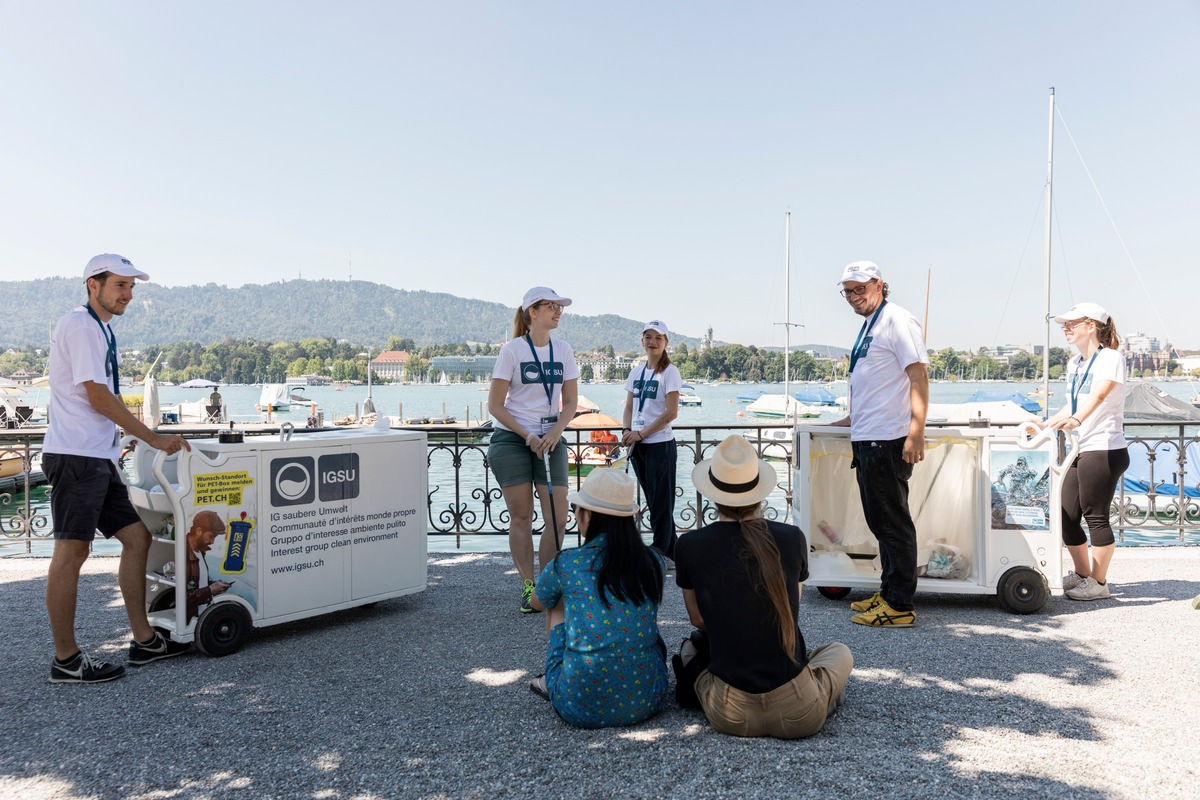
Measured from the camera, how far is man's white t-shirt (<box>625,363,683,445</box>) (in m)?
5.86

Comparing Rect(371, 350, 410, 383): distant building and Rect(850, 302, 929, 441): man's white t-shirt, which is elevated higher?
Rect(371, 350, 410, 383): distant building

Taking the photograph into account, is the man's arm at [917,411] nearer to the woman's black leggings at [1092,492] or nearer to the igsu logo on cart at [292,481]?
the woman's black leggings at [1092,492]

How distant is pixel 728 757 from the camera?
2.84m

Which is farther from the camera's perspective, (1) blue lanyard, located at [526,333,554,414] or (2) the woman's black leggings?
(1) blue lanyard, located at [526,333,554,414]

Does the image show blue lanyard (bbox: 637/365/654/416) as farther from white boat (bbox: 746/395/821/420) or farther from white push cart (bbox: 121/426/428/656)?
white boat (bbox: 746/395/821/420)

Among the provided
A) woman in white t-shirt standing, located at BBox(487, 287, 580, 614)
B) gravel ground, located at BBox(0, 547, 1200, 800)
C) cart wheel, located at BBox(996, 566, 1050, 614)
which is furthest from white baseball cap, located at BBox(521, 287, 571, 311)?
cart wheel, located at BBox(996, 566, 1050, 614)

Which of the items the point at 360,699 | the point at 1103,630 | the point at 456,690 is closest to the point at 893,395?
the point at 1103,630

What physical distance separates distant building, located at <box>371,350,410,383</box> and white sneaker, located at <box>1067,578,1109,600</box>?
5809 inches

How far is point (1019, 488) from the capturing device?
16.5 feet

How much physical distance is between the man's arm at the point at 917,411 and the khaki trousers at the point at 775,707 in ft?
5.83

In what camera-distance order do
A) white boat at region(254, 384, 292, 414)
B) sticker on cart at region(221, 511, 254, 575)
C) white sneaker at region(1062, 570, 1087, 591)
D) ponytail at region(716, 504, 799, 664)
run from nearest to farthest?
ponytail at region(716, 504, 799, 664) → sticker on cart at region(221, 511, 254, 575) → white sneaker at region(1062, 570, 1087, 591) → white boat at region(254, 384, 292, 414)

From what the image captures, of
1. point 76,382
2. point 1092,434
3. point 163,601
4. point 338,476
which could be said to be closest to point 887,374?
point 1092,434

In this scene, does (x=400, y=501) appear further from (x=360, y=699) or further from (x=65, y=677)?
(x=65, y=677)

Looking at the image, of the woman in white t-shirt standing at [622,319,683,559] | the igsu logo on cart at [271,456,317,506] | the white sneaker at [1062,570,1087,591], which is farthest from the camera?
the woman in white t-shirt standing at [622,319,683,559]
